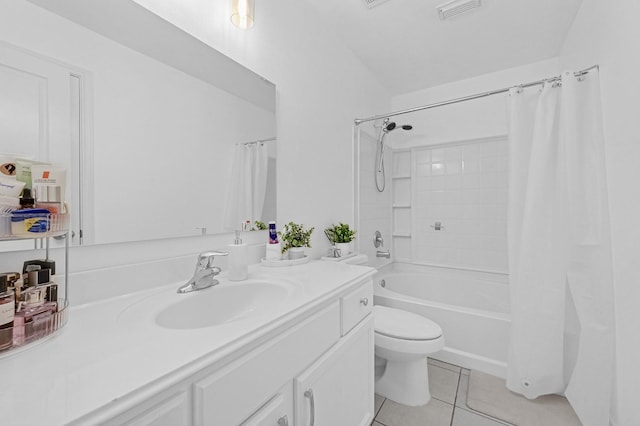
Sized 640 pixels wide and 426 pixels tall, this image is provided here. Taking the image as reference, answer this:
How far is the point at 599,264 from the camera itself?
4.36 ft

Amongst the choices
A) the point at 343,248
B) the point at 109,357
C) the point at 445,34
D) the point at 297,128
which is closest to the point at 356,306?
the point at 343,248

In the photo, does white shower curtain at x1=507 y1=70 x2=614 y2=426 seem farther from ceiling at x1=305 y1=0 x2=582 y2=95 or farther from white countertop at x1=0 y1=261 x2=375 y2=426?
white countertop at x1=0 y1=261 x2=375 y2=426

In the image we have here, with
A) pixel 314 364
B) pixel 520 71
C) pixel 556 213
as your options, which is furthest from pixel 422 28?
pixel 314 364

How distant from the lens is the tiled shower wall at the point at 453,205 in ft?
8.16

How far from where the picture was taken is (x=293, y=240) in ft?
4.67

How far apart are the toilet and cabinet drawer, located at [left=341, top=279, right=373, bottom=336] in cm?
36

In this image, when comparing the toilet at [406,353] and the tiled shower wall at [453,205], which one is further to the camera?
the tiled shower wall at [453,205]

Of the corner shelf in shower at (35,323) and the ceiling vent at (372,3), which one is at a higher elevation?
the ceiling vent at (372,3)

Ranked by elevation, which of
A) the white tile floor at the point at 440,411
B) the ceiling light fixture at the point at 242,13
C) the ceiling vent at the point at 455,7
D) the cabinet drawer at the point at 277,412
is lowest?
the white tile floor at the point at 440,411

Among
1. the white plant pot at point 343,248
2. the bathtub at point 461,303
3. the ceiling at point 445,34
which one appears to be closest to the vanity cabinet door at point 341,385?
the white plant pot at point 343,248

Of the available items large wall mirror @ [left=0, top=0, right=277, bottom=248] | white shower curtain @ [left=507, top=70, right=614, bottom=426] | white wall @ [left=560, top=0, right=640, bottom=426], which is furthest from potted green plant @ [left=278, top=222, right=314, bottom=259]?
white wall @ [left=560, top=0, right=640, bottom=426]

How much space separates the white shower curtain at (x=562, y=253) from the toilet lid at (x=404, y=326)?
52cm

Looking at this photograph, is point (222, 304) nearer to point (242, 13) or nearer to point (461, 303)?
point (242, 13)

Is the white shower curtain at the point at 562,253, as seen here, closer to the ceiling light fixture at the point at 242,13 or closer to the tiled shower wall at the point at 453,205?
the tiled shower wall at the point at 453,205
